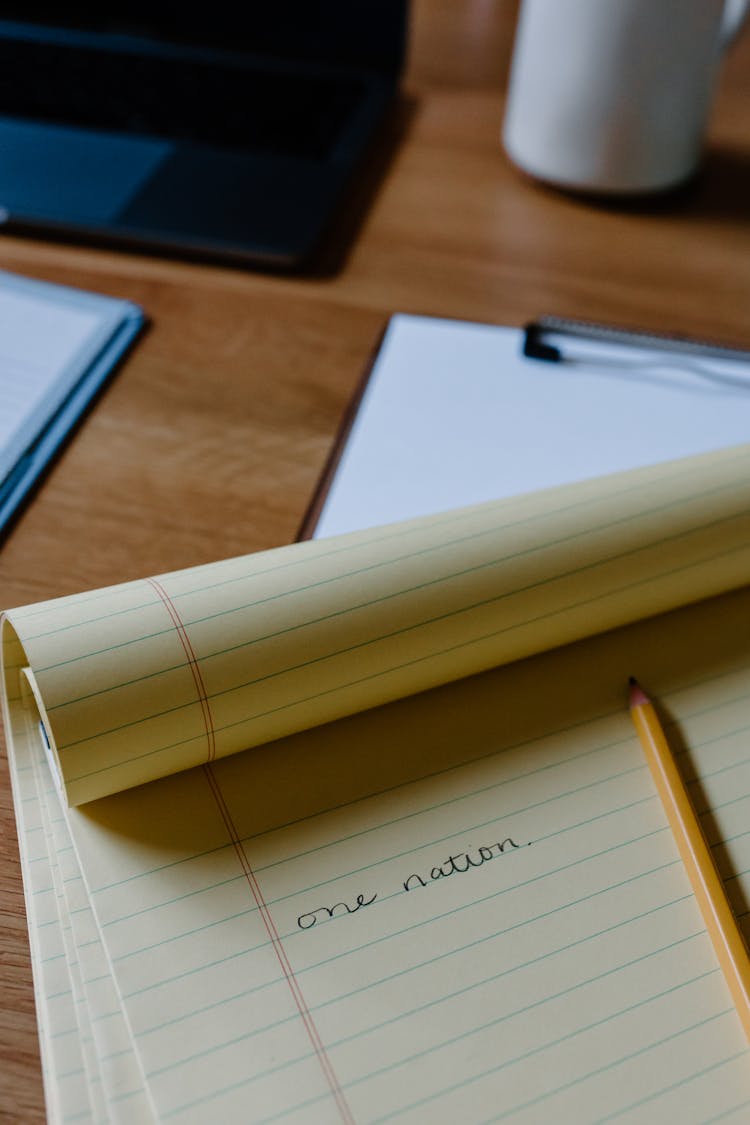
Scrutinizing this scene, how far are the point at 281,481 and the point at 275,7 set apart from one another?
502mm

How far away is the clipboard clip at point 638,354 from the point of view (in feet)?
1.66

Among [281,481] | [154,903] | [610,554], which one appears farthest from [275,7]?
[154,903]

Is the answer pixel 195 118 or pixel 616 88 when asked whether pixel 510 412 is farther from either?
pixel 195 118

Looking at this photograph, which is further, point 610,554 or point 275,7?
point 275,7

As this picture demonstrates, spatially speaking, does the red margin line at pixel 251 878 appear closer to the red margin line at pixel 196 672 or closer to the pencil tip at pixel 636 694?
the red margin line at pixel 196 672

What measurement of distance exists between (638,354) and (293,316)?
0.20 m

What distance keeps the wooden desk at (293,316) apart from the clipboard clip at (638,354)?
4 centimetres

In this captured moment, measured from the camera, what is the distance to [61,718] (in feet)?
0.91

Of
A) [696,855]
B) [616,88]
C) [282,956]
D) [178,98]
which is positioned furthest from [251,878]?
[178,98]

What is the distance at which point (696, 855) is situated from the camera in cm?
30

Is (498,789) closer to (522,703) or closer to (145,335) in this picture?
(522,703)

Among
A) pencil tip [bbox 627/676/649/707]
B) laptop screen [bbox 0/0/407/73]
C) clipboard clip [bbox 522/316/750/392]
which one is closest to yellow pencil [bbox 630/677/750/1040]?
pencil tip [bbox 627/676/649/707]

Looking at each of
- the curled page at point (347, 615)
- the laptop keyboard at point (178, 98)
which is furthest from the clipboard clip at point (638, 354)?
the laptop keyboard at point (178, 98)

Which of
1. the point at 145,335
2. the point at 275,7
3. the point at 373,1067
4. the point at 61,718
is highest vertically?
the point at 275,7
